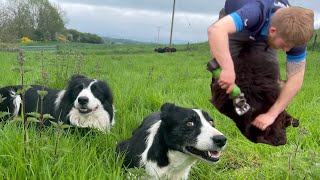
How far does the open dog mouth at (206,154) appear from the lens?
11.5 feet

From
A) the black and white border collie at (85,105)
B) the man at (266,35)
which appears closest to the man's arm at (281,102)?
the man at (266,35)

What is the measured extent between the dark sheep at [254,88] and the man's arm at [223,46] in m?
0.55

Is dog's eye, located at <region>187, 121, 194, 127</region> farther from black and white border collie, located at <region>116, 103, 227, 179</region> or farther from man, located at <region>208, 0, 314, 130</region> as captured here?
man, located at <region>208, 0, 314, 130</region>

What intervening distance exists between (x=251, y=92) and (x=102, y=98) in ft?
8.01

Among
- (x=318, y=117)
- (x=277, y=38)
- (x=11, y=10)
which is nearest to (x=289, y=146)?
(x=318, y=117)

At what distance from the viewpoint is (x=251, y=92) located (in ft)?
11.4

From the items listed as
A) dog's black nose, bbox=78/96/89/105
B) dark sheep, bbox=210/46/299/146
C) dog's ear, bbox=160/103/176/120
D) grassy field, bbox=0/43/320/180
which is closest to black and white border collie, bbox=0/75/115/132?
dog's black nose, bbox=78/96/89/105

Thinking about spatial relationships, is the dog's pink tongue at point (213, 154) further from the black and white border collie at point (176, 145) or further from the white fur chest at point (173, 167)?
the white fur chest at point (173, 167)

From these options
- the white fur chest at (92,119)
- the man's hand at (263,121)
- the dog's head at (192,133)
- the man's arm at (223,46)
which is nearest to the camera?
the man's arm at (223,46)

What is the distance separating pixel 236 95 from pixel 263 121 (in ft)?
1.41

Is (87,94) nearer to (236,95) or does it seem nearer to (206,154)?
(206,154)

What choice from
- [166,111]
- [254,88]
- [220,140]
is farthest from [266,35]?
[166,111]

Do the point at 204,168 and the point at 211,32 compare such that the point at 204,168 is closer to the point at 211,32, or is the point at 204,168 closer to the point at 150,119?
the point at 150,119

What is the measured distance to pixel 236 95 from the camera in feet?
10.2
